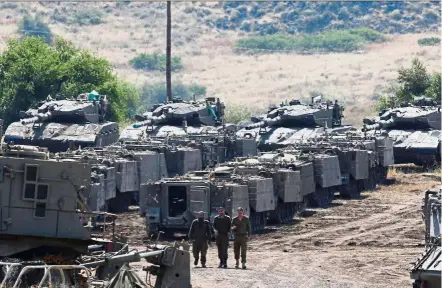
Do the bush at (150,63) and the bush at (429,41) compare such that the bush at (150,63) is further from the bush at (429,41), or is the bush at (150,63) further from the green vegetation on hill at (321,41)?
the bush at (429,41)

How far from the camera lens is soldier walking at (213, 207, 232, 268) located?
104 ft

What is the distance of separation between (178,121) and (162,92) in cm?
5459

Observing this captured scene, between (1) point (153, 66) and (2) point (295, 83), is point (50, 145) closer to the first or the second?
(2) point (295, 83)

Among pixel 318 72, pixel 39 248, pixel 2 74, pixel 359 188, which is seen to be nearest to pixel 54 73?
pixel 2 74

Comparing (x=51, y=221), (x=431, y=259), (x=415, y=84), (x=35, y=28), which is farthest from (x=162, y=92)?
(x=431, y=259)

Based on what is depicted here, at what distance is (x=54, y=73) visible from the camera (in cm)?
6988

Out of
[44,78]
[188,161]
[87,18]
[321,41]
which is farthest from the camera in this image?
[87,18]

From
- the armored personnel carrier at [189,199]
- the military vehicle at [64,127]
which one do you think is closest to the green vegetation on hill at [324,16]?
the military vehicle at [64,127]

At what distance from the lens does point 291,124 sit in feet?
192

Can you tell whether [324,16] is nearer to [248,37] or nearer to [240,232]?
[248,37]

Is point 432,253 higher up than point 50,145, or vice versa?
point 50,145

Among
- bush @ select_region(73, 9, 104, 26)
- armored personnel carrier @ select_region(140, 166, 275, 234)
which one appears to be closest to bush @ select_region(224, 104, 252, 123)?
armored personnel carrier @ select_region(140, 166, 275, 234)

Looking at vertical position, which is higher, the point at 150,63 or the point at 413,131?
the point at 150,63

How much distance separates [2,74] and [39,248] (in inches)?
1798
